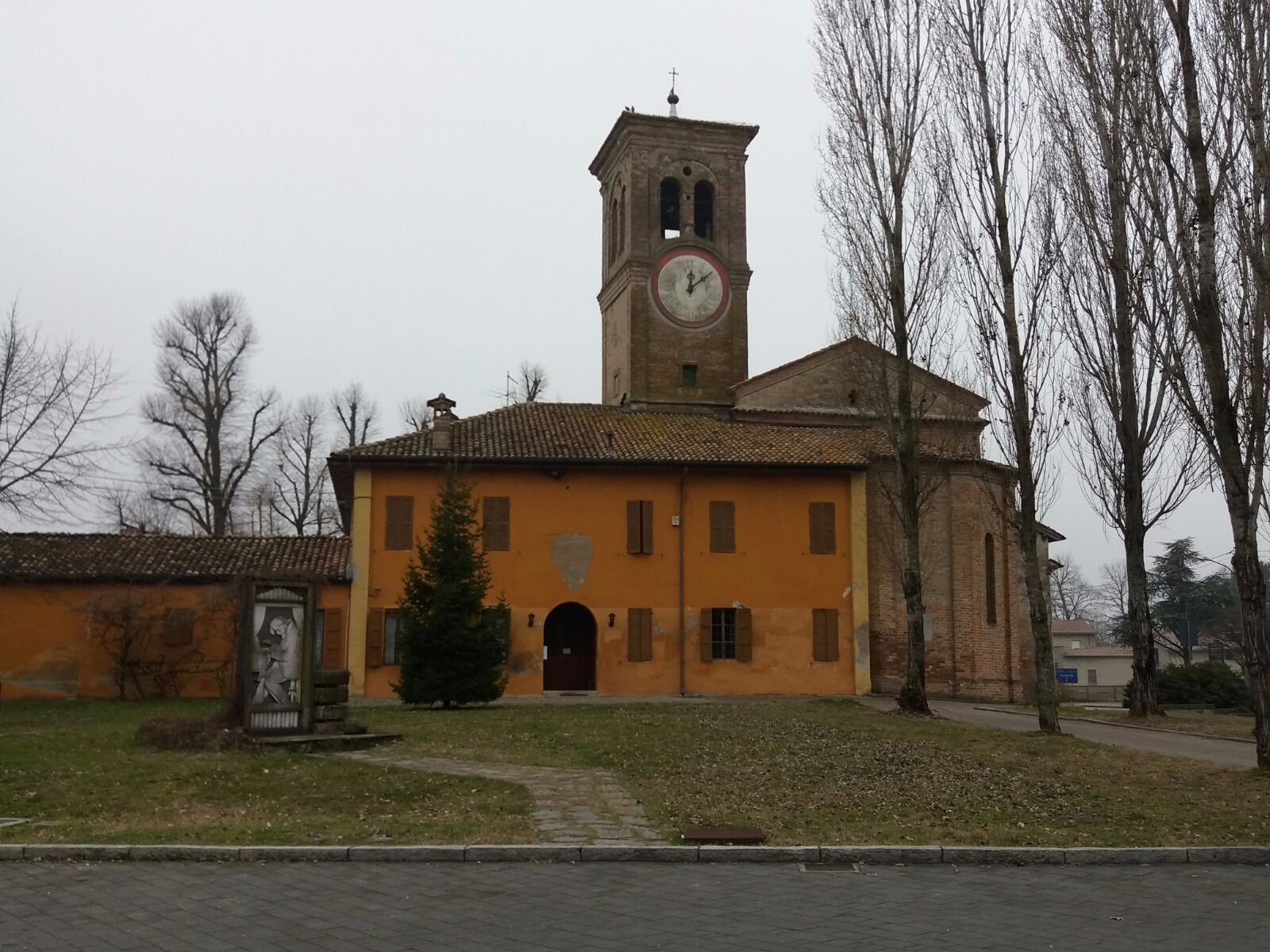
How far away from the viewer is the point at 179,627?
2650cm

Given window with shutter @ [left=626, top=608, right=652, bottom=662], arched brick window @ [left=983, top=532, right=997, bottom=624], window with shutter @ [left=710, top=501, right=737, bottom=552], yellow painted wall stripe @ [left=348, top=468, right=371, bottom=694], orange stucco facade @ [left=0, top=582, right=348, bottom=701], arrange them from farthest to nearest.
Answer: arched brick window @ [left=983, top=532, right=997, bottom=624]
window with shutter @ [left=710, top=501, right=737, bottom=552]
window with shutter @ [left=626, top=608, right=652, bottom=662]
yellow painted wall stripe @ [left=348, top=468, right=371, bottom=694]
orange stucco facade @ [left=0, top=582, right=348, bottom=701]

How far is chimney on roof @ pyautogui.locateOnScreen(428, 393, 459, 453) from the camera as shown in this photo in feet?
90.6

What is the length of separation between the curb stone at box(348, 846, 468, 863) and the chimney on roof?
65.5 feet

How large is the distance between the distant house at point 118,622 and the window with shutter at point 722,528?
28.8 ft

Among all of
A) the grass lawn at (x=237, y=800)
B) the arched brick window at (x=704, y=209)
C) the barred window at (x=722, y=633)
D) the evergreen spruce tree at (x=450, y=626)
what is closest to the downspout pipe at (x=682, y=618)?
the barred window at (x=722, y=633)

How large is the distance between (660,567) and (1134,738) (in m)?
12.4

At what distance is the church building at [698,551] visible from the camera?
27.0 metres

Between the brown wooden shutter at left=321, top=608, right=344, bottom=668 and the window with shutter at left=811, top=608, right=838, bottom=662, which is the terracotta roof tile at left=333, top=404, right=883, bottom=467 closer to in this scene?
the window with shutter at left=811, top=608, right=838, bottom=662

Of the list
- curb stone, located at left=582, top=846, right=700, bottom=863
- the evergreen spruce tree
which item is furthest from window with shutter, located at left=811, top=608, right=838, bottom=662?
curb stone, located at left=582, top=846, right=700, bottom=863

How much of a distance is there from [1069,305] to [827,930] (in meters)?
17.3

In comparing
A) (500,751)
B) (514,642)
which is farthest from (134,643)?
(500,751)

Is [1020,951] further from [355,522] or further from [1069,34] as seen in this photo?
[355,522]

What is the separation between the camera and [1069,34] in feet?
50.3

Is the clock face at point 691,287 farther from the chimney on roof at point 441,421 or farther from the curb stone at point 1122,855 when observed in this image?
the curb stone at point 1122,855
